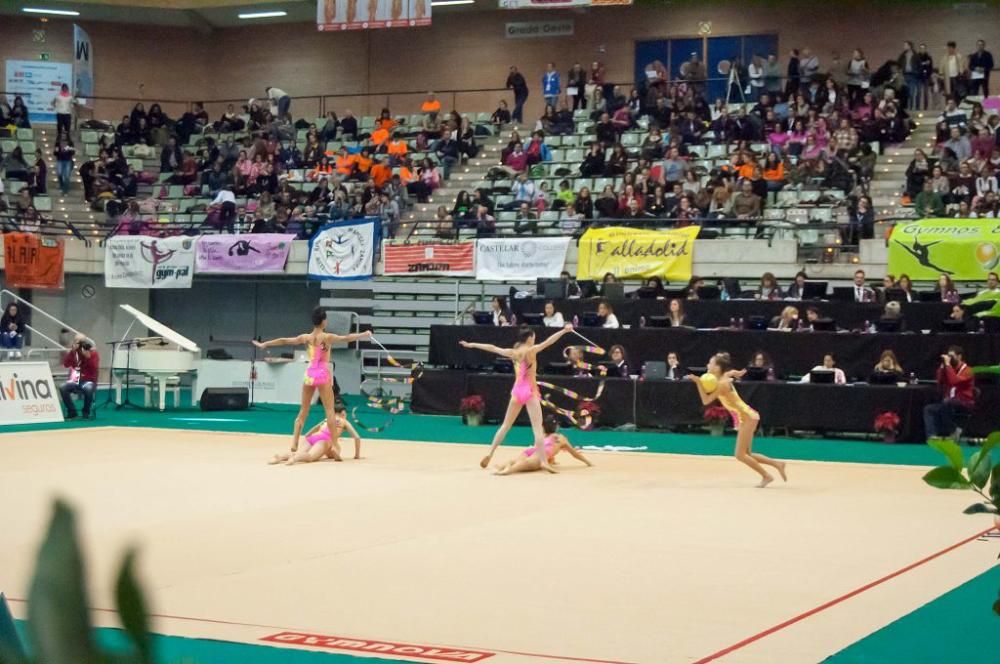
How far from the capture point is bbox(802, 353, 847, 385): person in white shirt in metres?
23.8

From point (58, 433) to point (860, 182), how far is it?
59.1 ft

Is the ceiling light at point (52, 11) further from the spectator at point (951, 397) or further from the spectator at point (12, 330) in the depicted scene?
the spectator at point (951, 397)

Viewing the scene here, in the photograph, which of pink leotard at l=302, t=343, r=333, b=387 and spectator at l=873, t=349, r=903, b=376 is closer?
pink leotard at l=302, t=343, r=333, b=387

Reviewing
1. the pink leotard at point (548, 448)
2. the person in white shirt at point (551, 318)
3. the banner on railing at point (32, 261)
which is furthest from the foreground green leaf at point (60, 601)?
the banner on railing at point (32, 261)

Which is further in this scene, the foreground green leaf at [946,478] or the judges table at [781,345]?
the judges table at [781,345]

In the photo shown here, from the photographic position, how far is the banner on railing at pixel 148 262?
3466 centimetres

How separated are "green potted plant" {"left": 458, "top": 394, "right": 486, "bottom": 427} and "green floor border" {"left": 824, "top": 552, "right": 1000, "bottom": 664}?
17.2 metres

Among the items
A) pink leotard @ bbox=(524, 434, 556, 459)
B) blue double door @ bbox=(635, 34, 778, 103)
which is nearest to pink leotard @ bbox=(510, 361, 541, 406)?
pink leotard @ bbox=(524, 434, 556, 459)

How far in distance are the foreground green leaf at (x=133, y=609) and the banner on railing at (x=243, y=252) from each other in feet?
109

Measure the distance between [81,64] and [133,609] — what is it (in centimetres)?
4471

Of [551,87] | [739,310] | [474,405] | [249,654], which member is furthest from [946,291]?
[249,654]

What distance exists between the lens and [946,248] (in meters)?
25.9

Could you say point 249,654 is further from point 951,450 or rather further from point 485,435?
point 485,435

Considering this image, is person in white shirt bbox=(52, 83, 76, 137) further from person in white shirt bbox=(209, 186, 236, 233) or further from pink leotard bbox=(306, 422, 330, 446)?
pink leotard bbox=(306, 422, 330, 446)
